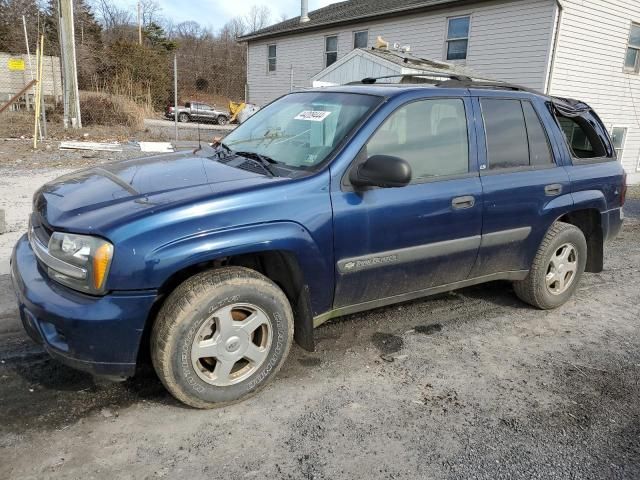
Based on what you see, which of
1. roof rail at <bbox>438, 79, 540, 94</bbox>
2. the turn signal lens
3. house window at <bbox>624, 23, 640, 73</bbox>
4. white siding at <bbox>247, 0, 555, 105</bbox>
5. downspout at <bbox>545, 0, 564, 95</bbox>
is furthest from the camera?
house window at <bbox>624, 23, 640, 73</bbox>

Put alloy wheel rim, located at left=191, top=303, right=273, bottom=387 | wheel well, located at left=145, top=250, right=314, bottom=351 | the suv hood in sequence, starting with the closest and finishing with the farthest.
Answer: the suv hood, alloy wheel rim, located at left=191, top=303, right=273, bottom=387, wheel well, located at left=145, top=250, right=314, bottom=351

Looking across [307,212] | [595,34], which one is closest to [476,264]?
[307,212]

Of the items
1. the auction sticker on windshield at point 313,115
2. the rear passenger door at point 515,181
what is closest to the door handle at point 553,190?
the rear passenger door at point 515,181

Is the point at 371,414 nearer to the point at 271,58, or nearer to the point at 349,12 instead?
the point at 349,12

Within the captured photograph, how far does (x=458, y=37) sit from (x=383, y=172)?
1438 centimetres

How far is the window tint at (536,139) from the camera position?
3.90 meters

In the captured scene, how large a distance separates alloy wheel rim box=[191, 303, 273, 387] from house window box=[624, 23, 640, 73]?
16647 millimetres

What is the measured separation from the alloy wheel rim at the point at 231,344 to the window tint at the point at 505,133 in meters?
2.06

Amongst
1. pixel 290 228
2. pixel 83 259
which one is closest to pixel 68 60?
pixel 83 259

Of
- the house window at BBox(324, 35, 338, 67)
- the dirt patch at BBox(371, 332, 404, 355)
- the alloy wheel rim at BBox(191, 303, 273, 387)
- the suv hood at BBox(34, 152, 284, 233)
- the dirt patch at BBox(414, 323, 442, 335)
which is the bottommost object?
the dirt patch at BBox(371, 332, 404, 355)

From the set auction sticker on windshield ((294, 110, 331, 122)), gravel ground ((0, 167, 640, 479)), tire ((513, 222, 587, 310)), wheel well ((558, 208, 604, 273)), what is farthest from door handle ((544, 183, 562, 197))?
auction sticker on windshield ((294, 110, 331, 122))

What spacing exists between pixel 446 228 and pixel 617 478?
1.67 metres

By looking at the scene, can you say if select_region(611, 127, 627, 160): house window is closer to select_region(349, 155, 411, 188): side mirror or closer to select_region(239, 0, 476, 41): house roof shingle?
select_region(239, 0, 476, 41): house roof shingle

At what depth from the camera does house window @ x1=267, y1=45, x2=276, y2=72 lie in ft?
82.2
